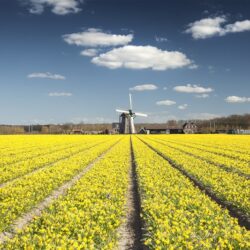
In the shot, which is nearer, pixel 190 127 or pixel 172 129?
pixel 190 127

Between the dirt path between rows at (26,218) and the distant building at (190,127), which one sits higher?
the distant building at (190,127)

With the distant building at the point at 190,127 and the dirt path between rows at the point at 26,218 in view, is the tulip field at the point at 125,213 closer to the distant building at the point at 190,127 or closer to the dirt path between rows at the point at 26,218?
the dirt path between rows at the point at 26,218

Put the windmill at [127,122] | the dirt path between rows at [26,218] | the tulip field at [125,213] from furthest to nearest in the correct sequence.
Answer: the windmill at [127,122]
the dirt path between rows at [26,218]
the tulip field at [125,213]

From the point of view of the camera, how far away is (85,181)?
19.3 meters

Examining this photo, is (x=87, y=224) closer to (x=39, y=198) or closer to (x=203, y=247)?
(x=203, y=247)

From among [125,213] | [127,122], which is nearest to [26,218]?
[125,213]

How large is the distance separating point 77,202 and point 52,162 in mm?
18135

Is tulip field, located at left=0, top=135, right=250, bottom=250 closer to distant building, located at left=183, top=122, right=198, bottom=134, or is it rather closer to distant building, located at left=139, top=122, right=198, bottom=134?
distant building, located at left=139, top=122, right=198, bottom=134

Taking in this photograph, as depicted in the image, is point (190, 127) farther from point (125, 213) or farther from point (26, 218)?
point (26, 218)

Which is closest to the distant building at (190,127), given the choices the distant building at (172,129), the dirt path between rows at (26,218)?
the distant building at (172,129)

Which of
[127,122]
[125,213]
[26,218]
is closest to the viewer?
[26,218]

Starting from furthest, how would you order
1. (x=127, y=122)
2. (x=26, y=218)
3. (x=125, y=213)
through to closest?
(x=127, y=122)
(x=125, y=213)
(x=26, y=218)

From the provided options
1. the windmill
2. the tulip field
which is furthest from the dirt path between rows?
the windmill

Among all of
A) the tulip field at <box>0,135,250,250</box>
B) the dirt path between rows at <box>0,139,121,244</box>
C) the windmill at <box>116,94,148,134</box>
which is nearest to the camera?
the tulip field at <box>0,135,250,250</box>
